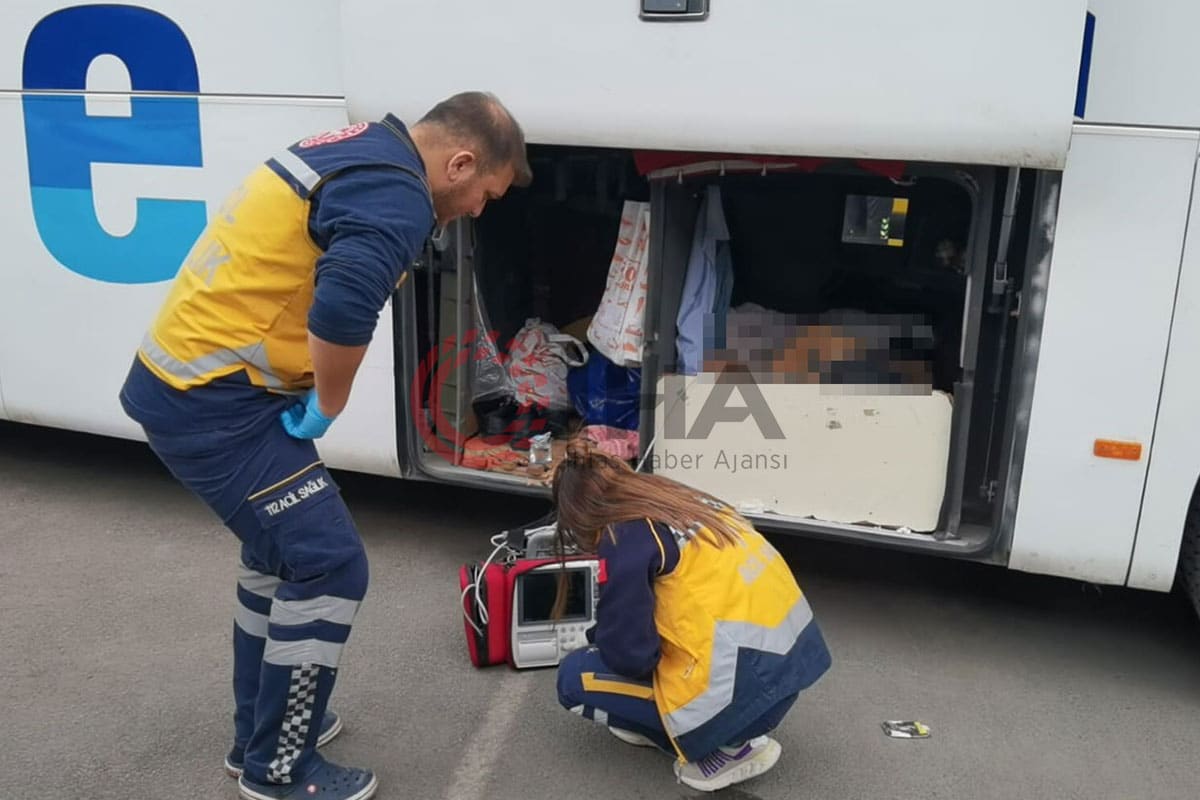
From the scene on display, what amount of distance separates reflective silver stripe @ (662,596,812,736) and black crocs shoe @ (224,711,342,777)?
0.97 meters

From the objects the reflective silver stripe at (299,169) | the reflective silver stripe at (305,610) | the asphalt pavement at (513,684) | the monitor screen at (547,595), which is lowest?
the asphalt pavement at (513,684)

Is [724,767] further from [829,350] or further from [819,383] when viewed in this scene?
[829,350]

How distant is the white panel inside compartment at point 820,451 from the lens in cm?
366

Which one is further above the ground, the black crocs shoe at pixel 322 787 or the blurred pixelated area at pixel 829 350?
the blurred pixelated area at pixel 829 350

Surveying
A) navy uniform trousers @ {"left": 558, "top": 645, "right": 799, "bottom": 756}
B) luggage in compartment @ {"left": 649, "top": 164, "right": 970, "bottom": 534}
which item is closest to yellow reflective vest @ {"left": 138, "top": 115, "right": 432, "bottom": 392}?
navy uniform trousers @ {"left": 558, "top": 645, "right": 799, "bottom": 756}

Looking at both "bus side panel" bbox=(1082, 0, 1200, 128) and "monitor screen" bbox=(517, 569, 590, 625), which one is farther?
"monitor screen" bbox=(517, 569, 590, 625)

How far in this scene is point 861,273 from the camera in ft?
15.7

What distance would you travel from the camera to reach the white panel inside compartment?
12.0 feet

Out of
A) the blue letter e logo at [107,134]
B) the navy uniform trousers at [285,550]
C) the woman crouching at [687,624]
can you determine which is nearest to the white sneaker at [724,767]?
the woman crouching at [687,624]

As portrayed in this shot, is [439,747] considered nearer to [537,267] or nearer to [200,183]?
[200,183]

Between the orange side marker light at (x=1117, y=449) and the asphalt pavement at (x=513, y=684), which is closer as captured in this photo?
the asphalt pavement at (x=513, y=684)

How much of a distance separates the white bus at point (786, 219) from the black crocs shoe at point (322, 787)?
1.49 meters

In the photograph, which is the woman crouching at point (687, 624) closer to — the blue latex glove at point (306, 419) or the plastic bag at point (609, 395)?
the blue latex glove at point (306, 419)

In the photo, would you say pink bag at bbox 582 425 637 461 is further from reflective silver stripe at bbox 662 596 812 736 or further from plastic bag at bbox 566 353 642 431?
reflective silver stripe at bbox 662 596 812 736
